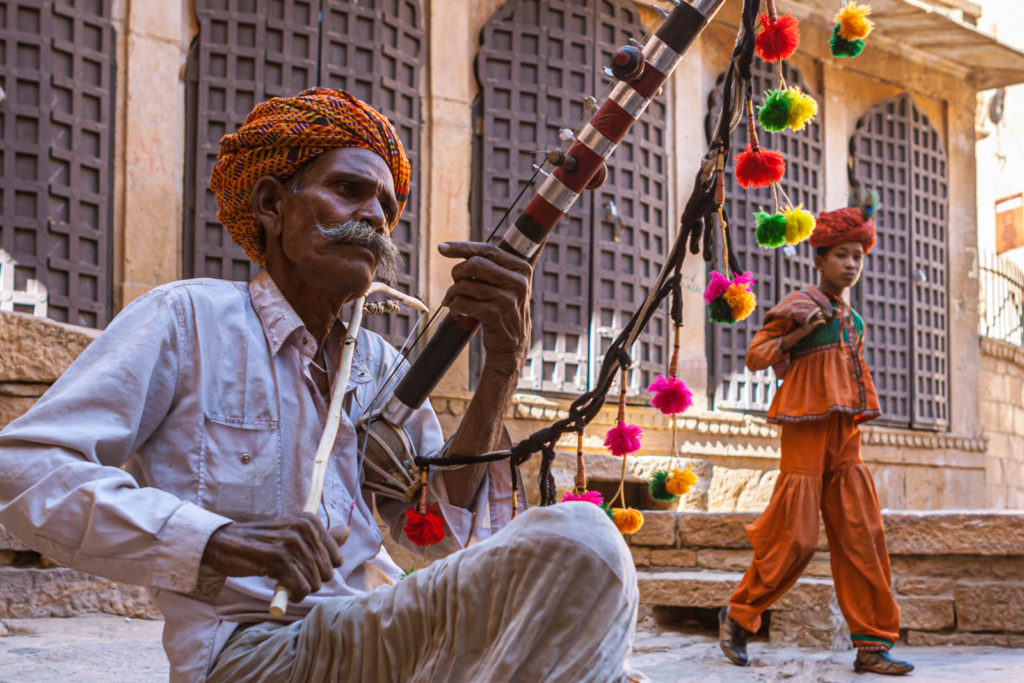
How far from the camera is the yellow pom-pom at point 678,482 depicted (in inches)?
107

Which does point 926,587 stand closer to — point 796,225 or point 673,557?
point 673,557

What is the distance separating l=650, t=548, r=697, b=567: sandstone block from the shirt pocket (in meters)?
4.73

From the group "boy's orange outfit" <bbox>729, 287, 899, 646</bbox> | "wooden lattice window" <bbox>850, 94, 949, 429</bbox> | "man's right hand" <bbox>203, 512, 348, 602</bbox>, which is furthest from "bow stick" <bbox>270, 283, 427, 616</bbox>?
"wooden lattice window" <bbox>850, 94, 949, 429</bbox>

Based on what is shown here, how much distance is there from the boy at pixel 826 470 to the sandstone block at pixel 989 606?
1336mm

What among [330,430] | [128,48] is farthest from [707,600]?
[128,48]

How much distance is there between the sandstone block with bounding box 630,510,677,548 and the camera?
252 inches

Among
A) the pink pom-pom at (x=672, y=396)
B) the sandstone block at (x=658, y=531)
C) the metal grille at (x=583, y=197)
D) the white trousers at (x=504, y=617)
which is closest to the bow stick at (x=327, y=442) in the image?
the white trousers at (x=504, y=617)

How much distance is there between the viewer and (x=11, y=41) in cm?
692

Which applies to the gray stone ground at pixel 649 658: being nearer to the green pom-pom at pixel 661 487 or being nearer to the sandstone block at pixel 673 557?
the sandstone block at pixel 673 557

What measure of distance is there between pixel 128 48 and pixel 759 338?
4877mm

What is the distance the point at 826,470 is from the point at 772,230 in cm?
273

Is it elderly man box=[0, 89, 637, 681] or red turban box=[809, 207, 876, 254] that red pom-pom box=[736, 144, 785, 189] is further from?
red turban box=[809, 207, 876, 254]

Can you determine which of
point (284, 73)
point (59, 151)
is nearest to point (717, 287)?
point (59, 151)

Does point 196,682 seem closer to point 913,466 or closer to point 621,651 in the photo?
point 621,651
